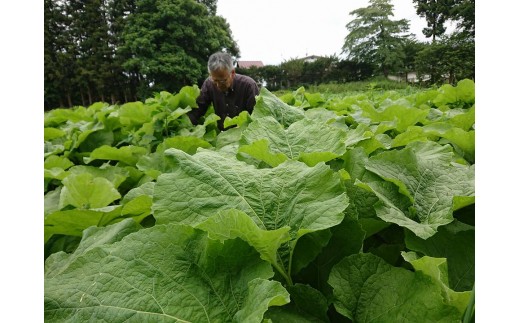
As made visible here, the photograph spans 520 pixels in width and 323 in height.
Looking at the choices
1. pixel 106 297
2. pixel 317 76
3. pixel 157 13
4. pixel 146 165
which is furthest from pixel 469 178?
pixel 317 76

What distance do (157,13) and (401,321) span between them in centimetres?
2704

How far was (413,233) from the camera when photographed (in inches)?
34.7

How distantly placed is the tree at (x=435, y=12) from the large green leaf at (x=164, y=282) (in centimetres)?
131

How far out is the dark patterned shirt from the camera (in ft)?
15.4

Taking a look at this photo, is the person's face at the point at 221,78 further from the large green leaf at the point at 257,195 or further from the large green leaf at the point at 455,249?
the large green leaf at the point at 455,249

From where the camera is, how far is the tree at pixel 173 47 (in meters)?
27.5

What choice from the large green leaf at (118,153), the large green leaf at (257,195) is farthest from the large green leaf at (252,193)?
the large green leaf at (118,153)

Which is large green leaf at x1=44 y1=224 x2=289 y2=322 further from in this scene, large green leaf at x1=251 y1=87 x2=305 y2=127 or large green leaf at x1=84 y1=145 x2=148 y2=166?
large green leaf at x1=84 y1=145 x2=148 y2=166

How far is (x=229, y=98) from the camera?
5.09m

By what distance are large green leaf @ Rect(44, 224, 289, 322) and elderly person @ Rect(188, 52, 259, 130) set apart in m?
3.89

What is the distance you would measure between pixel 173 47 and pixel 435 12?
3179 centimetres

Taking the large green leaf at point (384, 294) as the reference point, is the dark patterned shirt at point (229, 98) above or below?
above

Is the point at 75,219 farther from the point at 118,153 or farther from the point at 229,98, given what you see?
the point at 229,98

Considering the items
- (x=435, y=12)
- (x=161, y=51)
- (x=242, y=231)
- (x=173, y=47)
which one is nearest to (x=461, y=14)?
(x=435, y=12)
